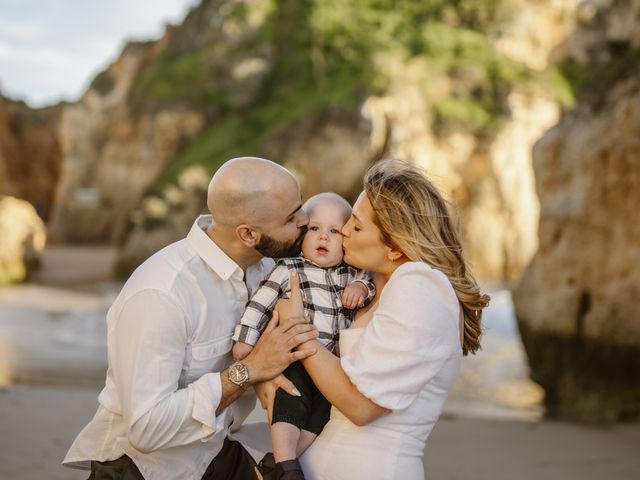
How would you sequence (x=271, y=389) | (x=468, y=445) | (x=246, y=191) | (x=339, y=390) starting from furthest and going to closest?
(x=468, y=445) < (x=246, y=191) < (x=271, y=389) < (x=339, y=390)

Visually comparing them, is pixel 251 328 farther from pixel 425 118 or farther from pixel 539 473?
pixel 425 118

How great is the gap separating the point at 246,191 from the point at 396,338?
34.9 inches

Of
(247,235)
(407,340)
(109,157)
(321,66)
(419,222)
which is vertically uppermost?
(321,66)

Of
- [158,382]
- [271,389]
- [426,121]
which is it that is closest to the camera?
[158,382]

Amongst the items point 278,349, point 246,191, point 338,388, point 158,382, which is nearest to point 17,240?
point 246,191

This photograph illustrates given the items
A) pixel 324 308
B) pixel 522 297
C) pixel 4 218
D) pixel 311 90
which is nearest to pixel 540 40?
pixel 311 90

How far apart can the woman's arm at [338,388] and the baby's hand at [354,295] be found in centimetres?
21

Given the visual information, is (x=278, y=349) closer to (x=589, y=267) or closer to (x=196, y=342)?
(x=196, y=342)

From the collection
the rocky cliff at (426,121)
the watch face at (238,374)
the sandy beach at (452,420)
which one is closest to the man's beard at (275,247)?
the watch face at (238,374)

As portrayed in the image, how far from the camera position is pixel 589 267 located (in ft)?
28.5

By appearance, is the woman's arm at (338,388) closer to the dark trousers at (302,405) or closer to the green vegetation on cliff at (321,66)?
the dark trousers at (302,405)

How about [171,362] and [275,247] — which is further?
[275,247]

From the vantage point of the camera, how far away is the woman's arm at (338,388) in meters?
2.48

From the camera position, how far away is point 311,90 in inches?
849
